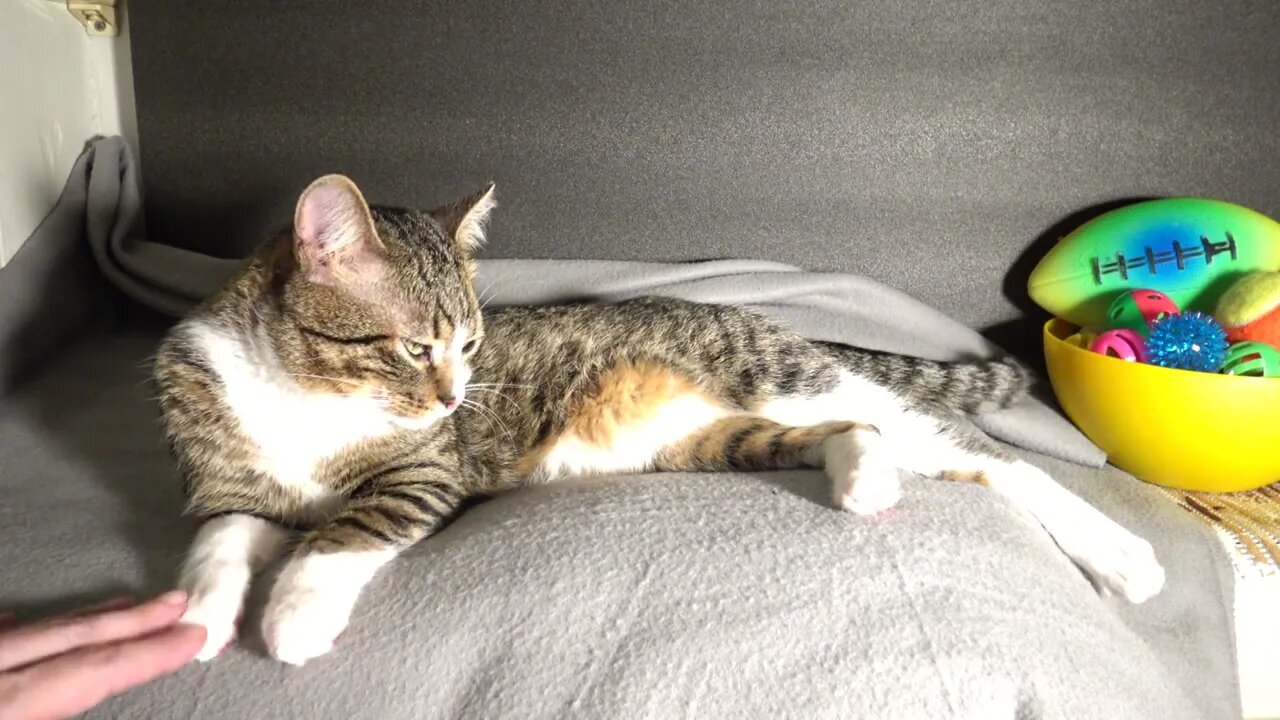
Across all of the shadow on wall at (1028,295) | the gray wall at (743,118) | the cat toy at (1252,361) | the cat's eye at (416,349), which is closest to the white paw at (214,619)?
the cat's eye at (416,349)

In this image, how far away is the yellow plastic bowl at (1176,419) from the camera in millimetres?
1282

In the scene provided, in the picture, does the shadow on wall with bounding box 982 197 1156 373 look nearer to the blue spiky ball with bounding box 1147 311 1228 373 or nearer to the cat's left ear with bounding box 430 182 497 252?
the blue spiky ball with bounding box 1147 311 1228 373

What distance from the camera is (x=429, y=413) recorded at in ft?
3.74

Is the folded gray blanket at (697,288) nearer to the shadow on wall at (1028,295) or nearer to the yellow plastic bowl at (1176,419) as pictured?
the shadow on wall at (1028,295)

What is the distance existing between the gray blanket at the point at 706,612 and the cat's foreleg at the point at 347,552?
25 mm

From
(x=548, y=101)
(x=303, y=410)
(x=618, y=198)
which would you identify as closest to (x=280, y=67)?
(x=548, y=101)

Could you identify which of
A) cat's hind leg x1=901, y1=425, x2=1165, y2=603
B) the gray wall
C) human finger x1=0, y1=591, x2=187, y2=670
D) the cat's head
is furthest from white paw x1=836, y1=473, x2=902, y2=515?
the gray wall

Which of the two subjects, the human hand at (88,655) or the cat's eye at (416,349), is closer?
the human hand at (88,655)

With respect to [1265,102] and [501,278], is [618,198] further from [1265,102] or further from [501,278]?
[1265,102]

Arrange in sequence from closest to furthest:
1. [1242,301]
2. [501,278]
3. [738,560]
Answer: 1. [738,560]
2. [1242,301]
3. [501,278]

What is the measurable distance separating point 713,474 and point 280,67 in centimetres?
144

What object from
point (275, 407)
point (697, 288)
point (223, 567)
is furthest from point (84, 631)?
point (697, 288)

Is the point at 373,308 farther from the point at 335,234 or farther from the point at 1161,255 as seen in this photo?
the point at 1161,255

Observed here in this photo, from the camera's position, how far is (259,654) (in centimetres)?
87
